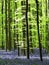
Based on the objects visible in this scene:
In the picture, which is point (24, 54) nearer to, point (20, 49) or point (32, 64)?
point (20, 49)

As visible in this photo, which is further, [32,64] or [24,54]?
[24,54]

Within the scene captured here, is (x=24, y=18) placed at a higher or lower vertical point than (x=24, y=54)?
higher

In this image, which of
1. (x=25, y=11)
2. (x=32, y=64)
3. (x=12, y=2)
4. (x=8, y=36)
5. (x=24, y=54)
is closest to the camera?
(x=32, y=64)

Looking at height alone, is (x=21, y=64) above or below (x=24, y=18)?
below

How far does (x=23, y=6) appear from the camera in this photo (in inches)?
672

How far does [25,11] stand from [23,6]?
19.8 inches

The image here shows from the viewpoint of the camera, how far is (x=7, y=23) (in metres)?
26.9

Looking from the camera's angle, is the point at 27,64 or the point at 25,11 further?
the point at 25,11

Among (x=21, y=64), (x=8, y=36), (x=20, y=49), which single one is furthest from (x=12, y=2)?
(x=21, y=64)

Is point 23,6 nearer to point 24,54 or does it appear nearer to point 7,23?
point 24,54

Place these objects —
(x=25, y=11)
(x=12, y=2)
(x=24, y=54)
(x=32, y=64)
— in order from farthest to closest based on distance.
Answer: (x=12, y=2) → (x=24, y=54) → (x=25, y=11) → (x=32, y=64)

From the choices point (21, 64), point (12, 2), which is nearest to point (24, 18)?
point (21, 64)

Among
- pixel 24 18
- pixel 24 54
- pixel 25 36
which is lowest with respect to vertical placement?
pixel 24 54

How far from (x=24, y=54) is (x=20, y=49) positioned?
1.85 feet
